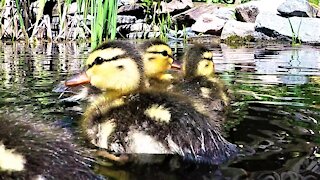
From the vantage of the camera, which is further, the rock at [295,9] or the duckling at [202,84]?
the rock at [295,9]

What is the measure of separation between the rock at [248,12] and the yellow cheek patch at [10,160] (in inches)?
344

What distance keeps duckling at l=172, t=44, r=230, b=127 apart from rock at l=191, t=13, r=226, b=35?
6516 mm

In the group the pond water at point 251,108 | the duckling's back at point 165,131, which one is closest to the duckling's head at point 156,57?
the pond water at point 251,108

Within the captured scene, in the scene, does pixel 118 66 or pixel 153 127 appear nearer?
pixel 153 127

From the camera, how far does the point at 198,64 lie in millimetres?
3439

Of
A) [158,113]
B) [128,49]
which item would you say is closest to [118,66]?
[128,49]

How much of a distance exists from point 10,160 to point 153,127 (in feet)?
2.38

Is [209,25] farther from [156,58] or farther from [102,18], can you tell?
[156,58]

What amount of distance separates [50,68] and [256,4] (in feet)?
19.6

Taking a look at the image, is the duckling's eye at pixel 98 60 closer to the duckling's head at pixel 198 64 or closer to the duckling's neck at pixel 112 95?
the duckling's neck at pixel 112 95

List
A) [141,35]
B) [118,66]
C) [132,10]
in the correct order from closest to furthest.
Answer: [118,66], [141,35], [132,10]

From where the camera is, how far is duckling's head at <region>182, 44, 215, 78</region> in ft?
11.2

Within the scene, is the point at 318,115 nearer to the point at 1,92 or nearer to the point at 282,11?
the point at 1,92

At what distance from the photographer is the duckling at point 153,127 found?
223cm
